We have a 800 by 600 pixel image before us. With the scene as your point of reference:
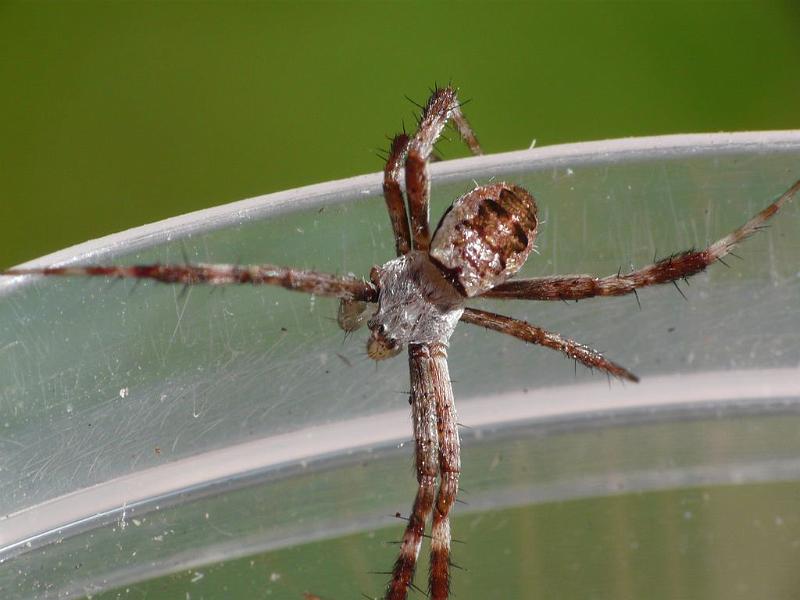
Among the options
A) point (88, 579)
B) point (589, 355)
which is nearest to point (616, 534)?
point (589, 355)

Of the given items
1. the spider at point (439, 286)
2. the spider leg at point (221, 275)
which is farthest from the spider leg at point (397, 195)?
the spider leg at point (221, 275)

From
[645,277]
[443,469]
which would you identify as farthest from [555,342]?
[443,469]

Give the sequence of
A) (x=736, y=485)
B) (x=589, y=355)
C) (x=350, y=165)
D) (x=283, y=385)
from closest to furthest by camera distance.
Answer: (x=589, y=355) < (x=283, y=385) < (x=736, y=485) < (x=350, y=165)

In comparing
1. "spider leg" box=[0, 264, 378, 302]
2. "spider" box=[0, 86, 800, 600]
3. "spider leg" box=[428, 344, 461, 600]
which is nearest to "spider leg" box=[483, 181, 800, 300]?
"spider" box=[0, 86, 800, 600]

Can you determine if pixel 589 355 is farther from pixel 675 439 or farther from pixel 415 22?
pixel 415 22

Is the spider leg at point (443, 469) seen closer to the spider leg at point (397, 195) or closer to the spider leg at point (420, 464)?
the spider leg at point (420, 464)
